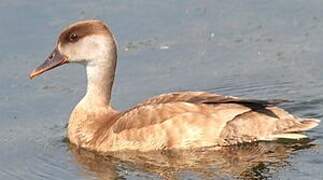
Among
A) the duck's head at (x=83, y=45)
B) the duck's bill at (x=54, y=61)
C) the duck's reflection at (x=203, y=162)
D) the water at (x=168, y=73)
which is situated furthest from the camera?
the duck's bill at (x=54, y=61)

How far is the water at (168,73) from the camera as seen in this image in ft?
32.1

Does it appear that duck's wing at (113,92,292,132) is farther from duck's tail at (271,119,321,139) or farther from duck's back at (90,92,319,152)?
duck's tail at (271,119,321,139)

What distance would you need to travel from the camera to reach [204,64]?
39.8ft

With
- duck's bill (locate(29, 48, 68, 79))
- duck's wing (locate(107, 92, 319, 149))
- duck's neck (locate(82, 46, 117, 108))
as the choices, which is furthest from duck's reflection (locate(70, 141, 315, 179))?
duck's bill (locate(29, 48, 68, 79))

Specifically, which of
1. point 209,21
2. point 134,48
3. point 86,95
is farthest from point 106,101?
point 209,21

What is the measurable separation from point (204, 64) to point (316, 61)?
1.16 meters

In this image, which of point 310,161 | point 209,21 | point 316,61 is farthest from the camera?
point 209,21

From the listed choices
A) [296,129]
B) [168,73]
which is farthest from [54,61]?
[296,129]

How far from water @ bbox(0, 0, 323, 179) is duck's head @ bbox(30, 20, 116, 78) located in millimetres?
551

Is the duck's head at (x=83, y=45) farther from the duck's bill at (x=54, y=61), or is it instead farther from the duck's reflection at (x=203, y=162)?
the duck's reflection at (x=203, y=162)

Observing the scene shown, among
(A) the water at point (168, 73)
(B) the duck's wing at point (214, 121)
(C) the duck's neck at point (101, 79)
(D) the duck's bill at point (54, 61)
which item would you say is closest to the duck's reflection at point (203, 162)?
(A) the water at point (168, 73)

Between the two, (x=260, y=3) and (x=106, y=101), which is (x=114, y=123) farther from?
(x=260, y=3)

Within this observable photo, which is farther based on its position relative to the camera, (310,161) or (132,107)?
(132,107)

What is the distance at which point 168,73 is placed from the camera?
11914 millimetres
